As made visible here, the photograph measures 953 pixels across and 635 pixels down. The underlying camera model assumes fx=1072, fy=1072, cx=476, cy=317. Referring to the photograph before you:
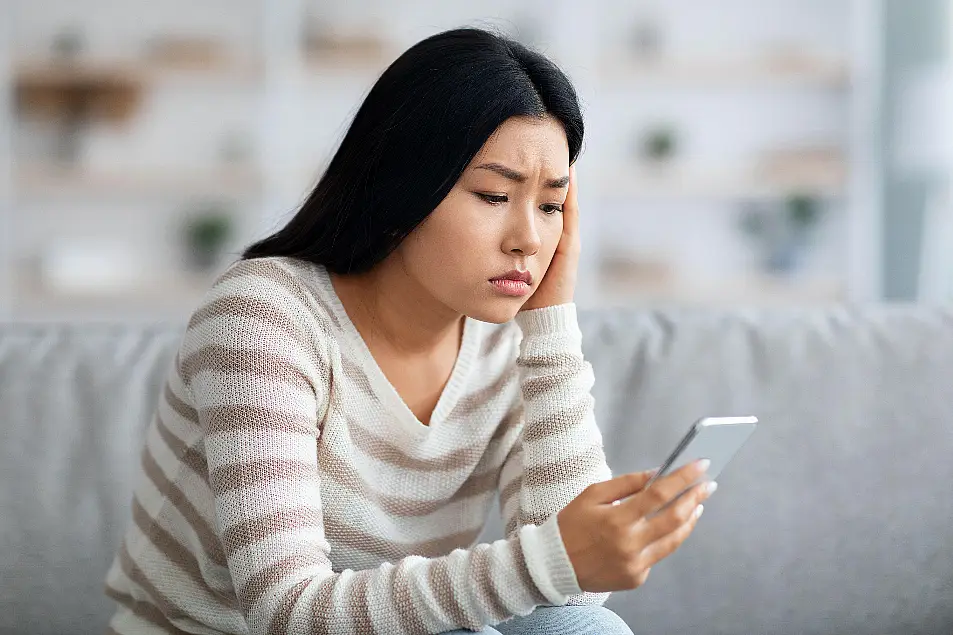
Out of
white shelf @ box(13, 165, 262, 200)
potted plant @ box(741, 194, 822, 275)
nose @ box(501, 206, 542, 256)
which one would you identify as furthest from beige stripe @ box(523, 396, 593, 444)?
potted plant @ box(741, 194, 822, 275)

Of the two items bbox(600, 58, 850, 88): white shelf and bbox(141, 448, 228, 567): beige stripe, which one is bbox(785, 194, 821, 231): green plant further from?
bbox(141, 448, 228, 567): beige stripe

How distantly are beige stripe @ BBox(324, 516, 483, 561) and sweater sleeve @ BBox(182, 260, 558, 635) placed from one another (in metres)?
0.12

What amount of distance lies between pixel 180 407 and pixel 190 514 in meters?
0.11

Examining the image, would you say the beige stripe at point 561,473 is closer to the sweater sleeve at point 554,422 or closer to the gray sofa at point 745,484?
the sweater sleeve at point 554,422

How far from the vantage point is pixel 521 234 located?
1.04 meters

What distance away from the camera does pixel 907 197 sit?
12.9ft

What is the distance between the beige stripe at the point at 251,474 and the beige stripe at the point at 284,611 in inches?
3.8

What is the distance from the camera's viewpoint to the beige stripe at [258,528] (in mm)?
917

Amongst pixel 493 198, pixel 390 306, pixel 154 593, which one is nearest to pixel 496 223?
pixel 493 198

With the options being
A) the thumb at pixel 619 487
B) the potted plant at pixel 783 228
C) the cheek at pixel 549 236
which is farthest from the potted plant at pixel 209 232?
the thumb at pixel 619 487

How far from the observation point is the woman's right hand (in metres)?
0.80

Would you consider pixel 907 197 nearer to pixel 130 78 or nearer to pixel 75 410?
pixel 130 78

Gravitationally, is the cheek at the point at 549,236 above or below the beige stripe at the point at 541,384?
above

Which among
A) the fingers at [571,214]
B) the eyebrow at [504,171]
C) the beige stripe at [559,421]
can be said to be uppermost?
the eyebrow at [504,171]
